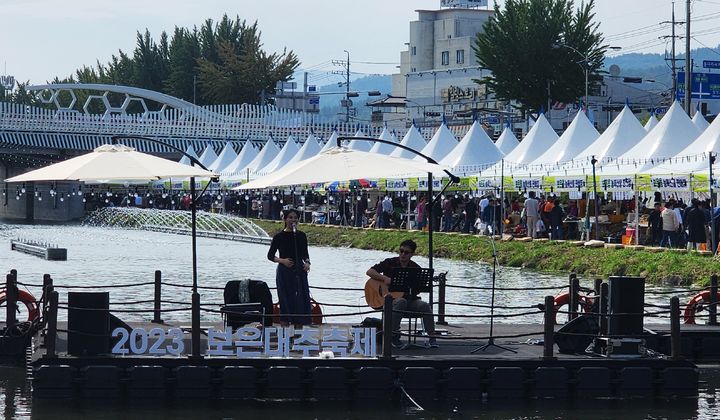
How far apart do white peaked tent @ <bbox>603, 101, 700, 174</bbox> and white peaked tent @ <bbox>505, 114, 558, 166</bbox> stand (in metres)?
7.50

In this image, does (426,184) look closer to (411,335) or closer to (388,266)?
(388,266)

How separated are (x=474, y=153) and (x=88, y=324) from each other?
118 ft

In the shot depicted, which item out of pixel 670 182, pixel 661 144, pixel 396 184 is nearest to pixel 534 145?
pixel 396 184

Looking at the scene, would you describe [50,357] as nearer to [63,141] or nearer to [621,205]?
[621,205]

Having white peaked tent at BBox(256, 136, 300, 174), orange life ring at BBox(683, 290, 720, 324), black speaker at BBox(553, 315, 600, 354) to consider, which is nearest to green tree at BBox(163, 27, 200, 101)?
white peaked tent at BBox(256, 136, 300, 174)

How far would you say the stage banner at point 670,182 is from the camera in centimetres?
3812

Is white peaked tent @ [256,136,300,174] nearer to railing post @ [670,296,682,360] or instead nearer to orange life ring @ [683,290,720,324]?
orange life ring @ [683,290,720,324]

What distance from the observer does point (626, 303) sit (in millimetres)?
19453

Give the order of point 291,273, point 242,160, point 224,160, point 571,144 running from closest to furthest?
1. point 291,273
2. point 571,144
3. point 242,160
4. point 224,160

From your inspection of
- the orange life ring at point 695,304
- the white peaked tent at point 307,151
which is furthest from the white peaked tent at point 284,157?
the orange life ring at point 695,304

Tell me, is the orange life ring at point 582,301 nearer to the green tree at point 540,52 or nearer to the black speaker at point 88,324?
the black speaker at point 88,324

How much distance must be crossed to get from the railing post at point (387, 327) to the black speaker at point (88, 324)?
3.47 m

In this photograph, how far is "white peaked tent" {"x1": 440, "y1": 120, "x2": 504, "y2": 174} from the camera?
173 ft

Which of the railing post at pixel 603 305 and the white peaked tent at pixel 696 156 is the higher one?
the white peaked tent at pixel 696 156
